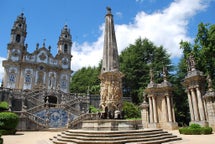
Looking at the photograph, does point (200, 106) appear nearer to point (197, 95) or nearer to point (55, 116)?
point (197, 95)

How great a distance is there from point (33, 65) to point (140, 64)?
75.7 feet

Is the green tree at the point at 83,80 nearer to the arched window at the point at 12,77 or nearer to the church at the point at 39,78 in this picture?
the church at the point at 39,78

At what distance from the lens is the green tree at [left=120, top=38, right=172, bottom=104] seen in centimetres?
3375

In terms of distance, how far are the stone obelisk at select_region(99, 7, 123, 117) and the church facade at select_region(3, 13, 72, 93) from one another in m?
26.2

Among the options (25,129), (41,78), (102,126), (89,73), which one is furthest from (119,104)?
(89,73)

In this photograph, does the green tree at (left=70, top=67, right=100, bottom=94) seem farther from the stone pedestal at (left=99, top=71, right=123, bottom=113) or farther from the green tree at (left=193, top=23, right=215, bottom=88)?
the stone pedestal at (left=99, top=71, right=123, bottom=113)

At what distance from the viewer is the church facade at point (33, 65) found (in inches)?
1468

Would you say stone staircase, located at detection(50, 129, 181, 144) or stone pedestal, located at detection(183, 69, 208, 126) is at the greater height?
stone pedestal, located at detection(183, 69, 208, 126)

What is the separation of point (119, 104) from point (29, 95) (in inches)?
892

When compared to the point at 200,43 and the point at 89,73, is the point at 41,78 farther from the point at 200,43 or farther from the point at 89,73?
the point at 200,43

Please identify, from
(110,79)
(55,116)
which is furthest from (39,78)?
(110,79)

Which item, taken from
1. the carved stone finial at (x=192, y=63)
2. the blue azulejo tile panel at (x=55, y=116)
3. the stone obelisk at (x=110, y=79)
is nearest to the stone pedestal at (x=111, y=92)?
the stone obelisk at (x=110, y=79)

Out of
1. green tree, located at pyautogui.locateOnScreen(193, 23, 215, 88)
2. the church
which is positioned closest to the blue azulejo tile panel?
the church

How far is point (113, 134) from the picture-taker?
843 centimetres
